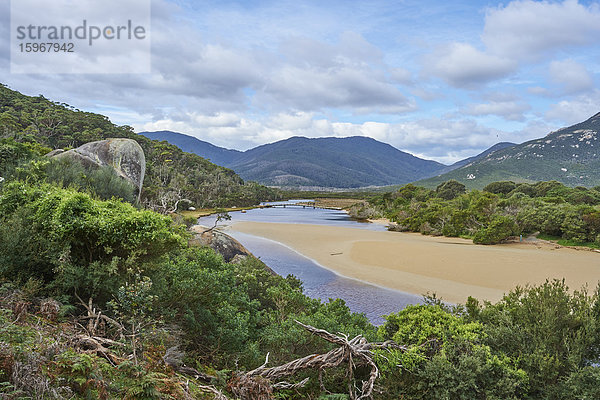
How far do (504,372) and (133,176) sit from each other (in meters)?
20.0

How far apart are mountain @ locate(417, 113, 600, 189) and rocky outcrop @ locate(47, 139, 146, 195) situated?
92341 millimetres

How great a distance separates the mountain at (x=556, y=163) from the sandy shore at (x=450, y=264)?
76058 mm

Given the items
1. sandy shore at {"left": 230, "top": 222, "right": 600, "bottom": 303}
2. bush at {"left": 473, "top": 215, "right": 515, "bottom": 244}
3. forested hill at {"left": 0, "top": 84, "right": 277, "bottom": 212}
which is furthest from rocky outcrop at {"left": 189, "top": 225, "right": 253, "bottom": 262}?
bush at {"left": 473, "top": 215, "right": 515, "bottom": 244}

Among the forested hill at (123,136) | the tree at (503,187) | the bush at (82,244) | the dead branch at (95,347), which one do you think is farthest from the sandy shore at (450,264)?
the tree at (503,187)

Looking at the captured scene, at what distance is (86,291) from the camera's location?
4.54m

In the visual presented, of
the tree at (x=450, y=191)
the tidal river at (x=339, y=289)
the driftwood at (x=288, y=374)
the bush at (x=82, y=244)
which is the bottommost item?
the tidal river at (x=339, y=289)

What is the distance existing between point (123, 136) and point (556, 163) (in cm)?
11989

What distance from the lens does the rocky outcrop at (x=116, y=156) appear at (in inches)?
665

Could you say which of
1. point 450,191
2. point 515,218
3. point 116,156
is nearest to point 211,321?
point 116,156

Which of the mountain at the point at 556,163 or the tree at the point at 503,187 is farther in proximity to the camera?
the mountain at the point at 556,163

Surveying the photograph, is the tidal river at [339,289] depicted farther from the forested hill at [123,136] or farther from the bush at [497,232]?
the bush at [497,232]

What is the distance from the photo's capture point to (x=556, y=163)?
332 feet

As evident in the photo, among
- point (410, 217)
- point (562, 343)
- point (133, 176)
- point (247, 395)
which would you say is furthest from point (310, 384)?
point (410, 217)

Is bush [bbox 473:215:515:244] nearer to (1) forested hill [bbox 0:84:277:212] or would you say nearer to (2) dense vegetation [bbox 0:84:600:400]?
(2) dense vegetation [bbox 0:84:600:400]
